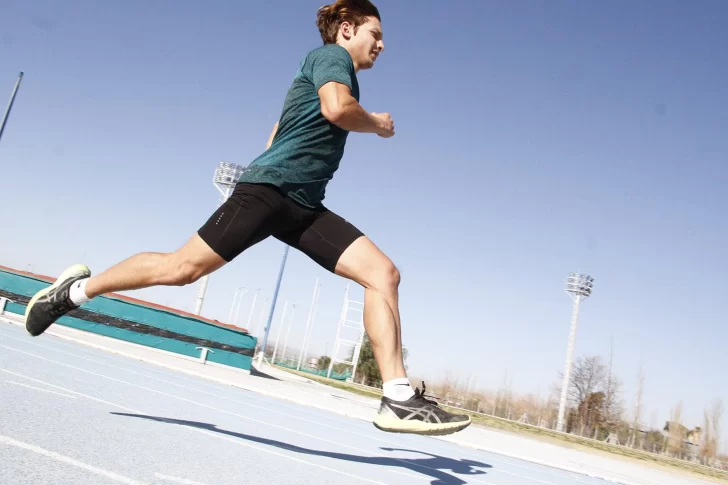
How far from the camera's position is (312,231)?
125 inches

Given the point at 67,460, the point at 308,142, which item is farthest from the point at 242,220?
the point at 67,460

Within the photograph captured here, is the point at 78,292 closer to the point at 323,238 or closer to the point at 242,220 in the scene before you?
the point at 242,220

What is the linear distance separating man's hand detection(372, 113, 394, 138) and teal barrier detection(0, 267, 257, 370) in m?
12.2

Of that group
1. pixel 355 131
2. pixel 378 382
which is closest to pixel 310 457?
pixel 355 131

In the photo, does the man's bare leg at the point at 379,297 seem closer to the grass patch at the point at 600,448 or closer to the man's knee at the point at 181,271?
the man's knee at the point at 181,271

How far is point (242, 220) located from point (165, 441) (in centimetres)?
143

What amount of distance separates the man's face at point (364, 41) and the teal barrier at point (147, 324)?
39.9ft

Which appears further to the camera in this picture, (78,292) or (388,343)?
(78,292)

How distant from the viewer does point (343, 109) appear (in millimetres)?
2779

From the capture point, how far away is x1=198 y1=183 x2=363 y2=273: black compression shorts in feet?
9.60

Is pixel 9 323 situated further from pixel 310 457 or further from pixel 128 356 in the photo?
pixel 310 457

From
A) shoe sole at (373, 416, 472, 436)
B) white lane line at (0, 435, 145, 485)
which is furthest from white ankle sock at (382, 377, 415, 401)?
white lane line at (0, 435, 145, 485)

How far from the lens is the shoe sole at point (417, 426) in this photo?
275 cm

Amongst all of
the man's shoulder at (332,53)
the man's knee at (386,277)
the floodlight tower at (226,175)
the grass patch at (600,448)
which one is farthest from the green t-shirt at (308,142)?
the floodlight tower at (226,175)
